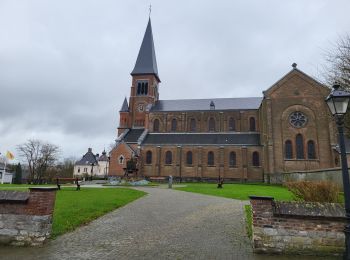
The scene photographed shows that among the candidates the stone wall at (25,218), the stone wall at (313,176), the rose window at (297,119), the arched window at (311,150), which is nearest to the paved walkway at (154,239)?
the stone wall at (25,218)

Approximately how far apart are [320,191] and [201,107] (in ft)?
139

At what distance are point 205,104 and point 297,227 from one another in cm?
4580

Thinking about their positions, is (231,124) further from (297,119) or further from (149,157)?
(149,157)

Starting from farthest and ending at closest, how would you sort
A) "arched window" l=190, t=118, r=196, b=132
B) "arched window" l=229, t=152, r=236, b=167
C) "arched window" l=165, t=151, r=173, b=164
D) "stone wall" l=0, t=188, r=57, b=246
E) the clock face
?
the clock face, "arched window" l=190, t=118, r=196, b=132, "arched window" l=165, t=151, r=173, b=164, "arched window" l=229, t=152, r=236, b=167, "stone wall" l=0, t=188, r=57, b=246

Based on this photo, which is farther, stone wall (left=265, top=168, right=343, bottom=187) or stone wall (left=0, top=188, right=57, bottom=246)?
stone wall (left=265, top=168, right=343, bottom=187)

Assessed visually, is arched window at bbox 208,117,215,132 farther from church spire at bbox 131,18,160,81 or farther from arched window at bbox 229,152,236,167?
church spire at bbox 131,18,160,81

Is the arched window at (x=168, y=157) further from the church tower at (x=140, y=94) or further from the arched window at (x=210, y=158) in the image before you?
the church tower at (x=140, y=94)

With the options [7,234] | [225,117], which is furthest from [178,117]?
[7,234]

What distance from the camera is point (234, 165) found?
42.2 metres

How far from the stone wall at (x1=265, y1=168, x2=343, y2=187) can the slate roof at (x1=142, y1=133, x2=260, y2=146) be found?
269 inches

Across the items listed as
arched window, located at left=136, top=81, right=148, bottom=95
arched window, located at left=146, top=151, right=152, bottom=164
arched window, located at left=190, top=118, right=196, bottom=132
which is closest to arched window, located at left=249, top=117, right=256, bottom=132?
arched window, located at left=190, top=118, right=196, bottom=132

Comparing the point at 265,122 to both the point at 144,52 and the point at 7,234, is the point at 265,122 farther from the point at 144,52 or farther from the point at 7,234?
the point at 7,234

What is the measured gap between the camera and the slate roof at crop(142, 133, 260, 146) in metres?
43.4

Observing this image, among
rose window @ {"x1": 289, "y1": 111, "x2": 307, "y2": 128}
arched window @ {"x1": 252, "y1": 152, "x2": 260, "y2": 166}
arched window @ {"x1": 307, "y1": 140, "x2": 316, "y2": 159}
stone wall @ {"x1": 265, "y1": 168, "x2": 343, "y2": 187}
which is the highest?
rose window @ {"x1": 289, "y1": 111, "x2": 307, "y2": 128}
